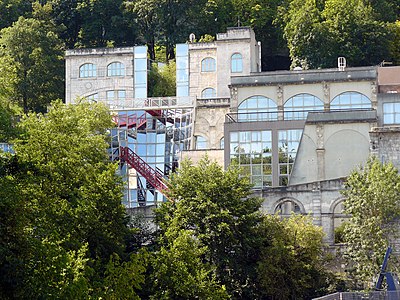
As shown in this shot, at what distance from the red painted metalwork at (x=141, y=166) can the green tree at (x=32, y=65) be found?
13.4 m

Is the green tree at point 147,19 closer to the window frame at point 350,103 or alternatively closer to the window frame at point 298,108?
the window frame at point 298,108

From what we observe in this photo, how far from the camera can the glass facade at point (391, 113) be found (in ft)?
239

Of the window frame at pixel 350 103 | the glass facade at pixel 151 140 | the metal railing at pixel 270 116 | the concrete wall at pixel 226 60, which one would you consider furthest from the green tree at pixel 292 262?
the concrete wall at pixel 226 60

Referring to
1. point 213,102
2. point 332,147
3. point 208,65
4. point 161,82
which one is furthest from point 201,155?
point 161,82

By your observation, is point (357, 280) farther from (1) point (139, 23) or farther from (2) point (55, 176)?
(1) point (139, 23)

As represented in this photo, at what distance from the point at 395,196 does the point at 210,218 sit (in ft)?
31.1

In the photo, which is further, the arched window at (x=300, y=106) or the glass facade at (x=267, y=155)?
the arched window at (x=300, y=106)

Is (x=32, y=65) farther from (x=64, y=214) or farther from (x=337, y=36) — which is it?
(x=64, y=214)

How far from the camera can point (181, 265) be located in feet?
188

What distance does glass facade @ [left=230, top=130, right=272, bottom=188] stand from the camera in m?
71.4

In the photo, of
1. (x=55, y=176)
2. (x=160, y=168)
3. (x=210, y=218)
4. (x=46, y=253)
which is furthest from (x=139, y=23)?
(x=46, y=253)

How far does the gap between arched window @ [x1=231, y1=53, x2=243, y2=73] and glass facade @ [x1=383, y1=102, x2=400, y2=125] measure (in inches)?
568

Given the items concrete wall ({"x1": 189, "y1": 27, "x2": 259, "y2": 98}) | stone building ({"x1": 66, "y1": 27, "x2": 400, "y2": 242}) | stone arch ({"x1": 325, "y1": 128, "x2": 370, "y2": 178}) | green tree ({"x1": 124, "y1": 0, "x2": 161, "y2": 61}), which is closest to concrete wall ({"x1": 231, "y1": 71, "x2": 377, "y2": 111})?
stone building ({"x1": 66, "y1": 27, "x2": 400, "y2": 242})

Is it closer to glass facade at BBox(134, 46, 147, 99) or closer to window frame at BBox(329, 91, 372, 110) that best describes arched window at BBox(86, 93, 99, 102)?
glass facade at BBox(134, 46, 147, 99)
